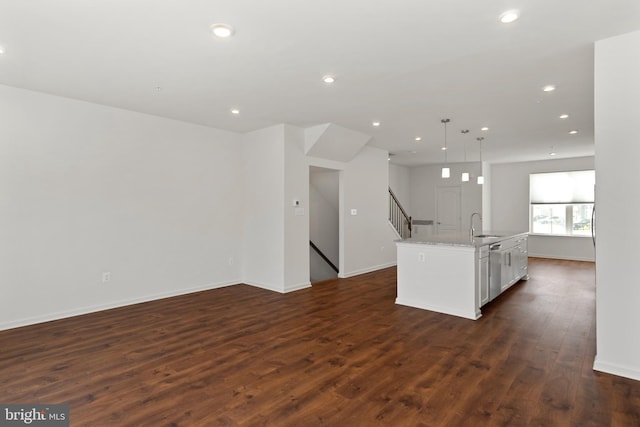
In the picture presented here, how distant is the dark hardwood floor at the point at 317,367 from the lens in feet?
7.68

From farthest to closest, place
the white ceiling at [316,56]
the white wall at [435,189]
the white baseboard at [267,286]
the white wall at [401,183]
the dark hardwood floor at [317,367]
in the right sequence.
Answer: the white wall at [401,183] < the white wall at [435,189] < the white baseboard at [267,286] < the white ceiling at [316,56] < the dark hardwood floor at [317,367]

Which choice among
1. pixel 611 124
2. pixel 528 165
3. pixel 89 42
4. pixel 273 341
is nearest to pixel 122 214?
pixel 89 42

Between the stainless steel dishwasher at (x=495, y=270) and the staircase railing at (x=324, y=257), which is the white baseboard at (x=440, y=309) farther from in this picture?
the staircase railing at (x=324, y=257)

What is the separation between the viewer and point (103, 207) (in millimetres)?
4805

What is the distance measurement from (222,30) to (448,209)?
31.8ft

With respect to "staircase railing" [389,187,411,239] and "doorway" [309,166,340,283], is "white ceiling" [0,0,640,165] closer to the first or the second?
"doorway" [309,166,340,283]

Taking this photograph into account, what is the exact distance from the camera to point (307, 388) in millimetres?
2662

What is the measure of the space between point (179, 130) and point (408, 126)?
3.92 metres

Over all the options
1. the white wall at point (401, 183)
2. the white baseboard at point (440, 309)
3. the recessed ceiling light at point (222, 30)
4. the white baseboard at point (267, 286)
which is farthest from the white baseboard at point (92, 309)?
the white wall at point (401, 183)

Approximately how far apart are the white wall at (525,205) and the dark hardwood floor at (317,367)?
5431 mm

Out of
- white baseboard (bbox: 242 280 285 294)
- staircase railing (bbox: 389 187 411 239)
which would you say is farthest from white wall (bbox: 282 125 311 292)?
staircase railing (bbox: 389 187 411 239)

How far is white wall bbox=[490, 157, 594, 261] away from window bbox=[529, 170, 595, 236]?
0.16 m

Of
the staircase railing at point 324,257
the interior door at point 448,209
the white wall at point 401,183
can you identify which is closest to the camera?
the staircase railing at point 324,257

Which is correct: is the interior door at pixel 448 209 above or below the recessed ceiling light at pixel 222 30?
below
